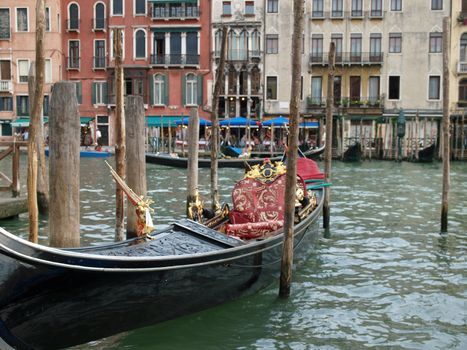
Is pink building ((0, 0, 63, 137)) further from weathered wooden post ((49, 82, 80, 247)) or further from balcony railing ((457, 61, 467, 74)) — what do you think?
weathered wooden post ((49, 82, 80, 247))

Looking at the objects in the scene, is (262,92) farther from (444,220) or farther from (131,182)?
(131,182)

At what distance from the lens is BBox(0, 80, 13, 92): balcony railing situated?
27.5 metres

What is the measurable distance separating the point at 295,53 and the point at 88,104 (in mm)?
23656

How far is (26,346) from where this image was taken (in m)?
3.76

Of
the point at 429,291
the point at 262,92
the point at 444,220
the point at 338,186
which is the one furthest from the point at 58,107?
the point at 262,92

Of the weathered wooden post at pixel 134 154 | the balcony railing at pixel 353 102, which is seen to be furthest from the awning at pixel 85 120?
the weathered wooden post at pixel 134 154

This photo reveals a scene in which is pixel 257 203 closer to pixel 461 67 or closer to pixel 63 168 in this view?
pixel 63 168

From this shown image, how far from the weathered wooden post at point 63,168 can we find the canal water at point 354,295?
921 mm

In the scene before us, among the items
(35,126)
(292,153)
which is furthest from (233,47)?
(292,153)

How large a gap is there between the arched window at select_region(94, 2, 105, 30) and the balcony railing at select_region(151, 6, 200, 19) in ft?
7.23

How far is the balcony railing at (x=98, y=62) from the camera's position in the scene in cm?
2770

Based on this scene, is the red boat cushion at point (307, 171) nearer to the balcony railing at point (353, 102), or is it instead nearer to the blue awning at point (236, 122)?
the blue awning at point (236, 122)

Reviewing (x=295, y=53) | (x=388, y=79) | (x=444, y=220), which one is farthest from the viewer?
(x=388, y=79)

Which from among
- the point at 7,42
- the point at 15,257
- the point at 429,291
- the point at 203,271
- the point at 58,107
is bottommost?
the point at 429,291
